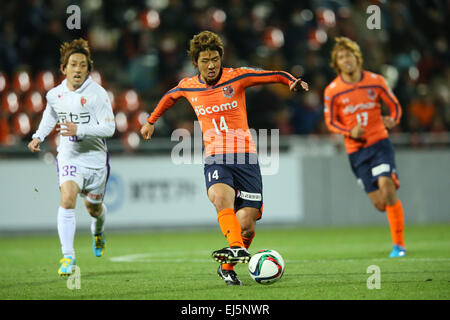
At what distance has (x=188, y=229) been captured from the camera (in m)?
13.8

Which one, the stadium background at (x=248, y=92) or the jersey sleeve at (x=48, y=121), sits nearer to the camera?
the jersey sleeve at (x=48, y=121)

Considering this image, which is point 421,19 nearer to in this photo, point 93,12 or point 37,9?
point 93,12

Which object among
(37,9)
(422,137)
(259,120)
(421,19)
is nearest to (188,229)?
(259,120)

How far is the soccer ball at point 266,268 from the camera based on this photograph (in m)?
6.14

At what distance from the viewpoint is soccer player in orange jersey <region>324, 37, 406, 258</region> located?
902 centimetres

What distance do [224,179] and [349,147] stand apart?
3376 millimetres

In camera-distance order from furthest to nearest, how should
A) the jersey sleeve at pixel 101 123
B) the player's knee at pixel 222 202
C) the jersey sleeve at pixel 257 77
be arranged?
the jersey sleeve at pixel 101 123
the jersey sleeve at pixel 257 77
the player's knee at pixel 222 202

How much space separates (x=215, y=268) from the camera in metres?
7.70

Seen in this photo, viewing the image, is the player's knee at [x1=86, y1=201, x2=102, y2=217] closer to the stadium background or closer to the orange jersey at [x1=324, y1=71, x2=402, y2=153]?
the orange jersey at [x1=324, y1=71, x2=402, y2=153]

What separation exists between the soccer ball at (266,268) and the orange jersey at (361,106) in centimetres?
335

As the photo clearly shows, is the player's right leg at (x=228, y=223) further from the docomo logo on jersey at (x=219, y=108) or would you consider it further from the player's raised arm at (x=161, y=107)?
the player's raised arm at (x=161, y=107)

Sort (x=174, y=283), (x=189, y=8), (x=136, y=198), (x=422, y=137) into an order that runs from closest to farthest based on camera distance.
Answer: (x=174, y=283)
(x=136, y=198)
(x=422, y=137)
(x=189, y=8)

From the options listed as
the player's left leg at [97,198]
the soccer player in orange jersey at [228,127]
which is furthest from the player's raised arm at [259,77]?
the player's left leg at [97,198]

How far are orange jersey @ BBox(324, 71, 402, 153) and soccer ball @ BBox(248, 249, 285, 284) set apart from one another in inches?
132
